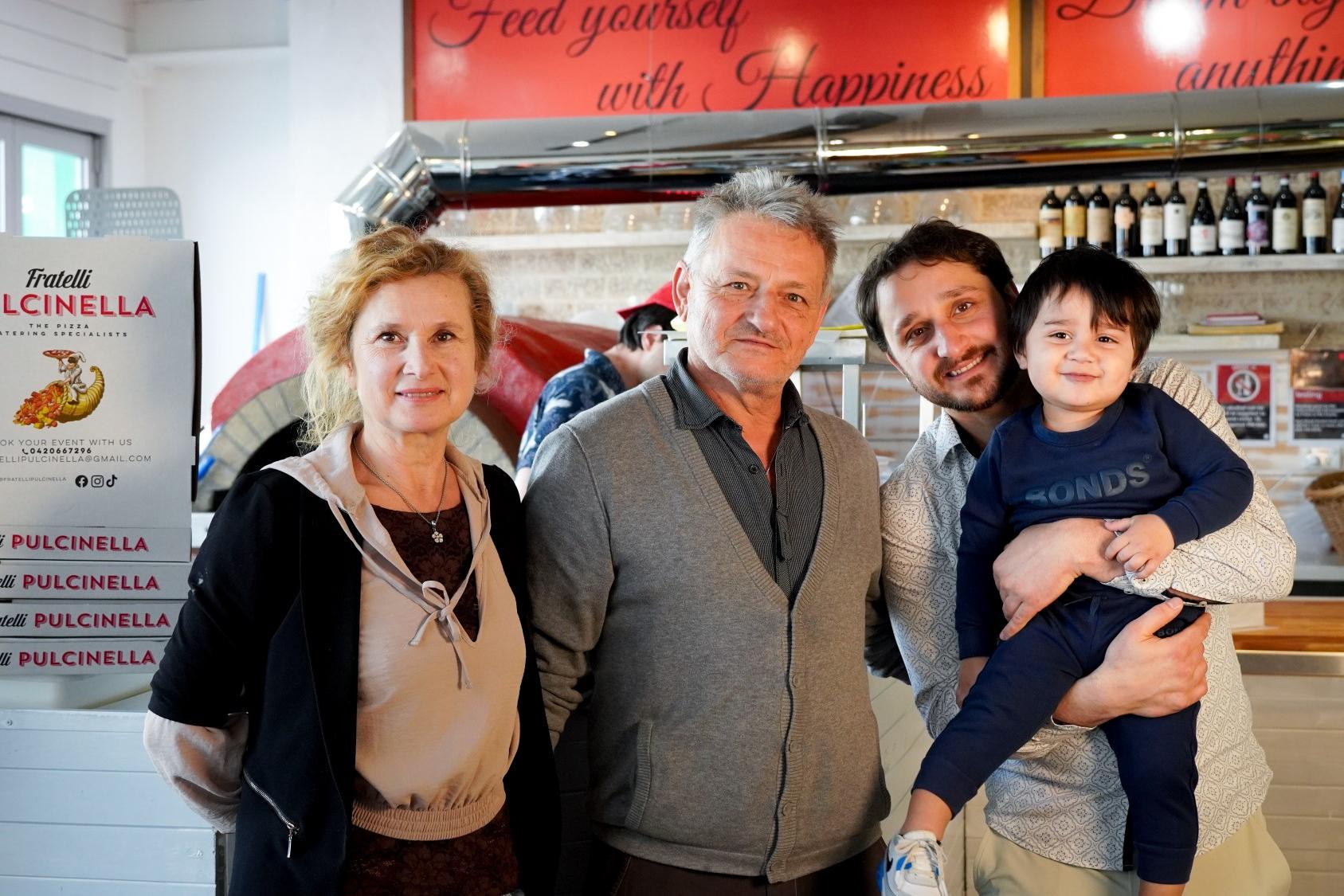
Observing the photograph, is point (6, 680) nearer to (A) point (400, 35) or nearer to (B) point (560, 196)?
(B) point (560, 196)

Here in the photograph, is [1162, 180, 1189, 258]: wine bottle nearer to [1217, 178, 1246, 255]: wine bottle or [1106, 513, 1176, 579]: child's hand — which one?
[1217, 178, 1246, 255]: wine bottle

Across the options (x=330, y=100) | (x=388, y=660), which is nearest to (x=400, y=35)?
(x=330, y=100)

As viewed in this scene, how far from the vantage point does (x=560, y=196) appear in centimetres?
374

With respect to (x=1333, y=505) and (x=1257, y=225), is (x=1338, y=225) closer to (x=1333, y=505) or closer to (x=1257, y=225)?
(x=1257, y=225)

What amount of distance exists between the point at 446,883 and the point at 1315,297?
17.0 feet

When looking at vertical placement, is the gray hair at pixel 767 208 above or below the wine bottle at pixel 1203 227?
below

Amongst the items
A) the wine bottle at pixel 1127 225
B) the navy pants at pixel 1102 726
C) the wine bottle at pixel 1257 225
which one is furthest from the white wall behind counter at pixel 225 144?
the navy pants at pixel 1102 726

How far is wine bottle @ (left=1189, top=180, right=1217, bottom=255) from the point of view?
201 inches

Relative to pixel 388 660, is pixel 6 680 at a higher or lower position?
lower

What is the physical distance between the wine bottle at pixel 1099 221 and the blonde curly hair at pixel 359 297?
13.5 feet

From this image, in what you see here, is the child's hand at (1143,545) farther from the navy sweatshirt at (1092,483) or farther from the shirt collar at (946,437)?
the shirt collar at (946,437)

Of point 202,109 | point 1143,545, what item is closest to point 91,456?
point 1143,545

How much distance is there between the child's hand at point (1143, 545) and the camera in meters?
1.64

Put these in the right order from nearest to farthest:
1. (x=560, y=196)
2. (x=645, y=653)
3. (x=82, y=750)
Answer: (x=645, y=653) → (x=82, y=750) → (x=560, y=196)
